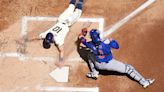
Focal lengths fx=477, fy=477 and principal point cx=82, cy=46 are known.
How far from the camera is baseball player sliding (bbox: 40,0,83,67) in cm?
1241

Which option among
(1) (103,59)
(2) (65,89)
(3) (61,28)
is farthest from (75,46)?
(1) (103,59)

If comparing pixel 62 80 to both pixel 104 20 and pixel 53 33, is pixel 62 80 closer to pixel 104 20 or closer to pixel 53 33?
pixel 53 33

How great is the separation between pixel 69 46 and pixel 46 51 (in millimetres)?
629

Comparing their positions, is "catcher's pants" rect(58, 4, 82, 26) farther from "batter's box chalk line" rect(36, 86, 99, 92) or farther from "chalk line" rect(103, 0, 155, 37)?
"batter's box chalk line" rect(36, 86, 99, 92)

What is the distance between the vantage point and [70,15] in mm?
12898

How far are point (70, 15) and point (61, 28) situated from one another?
0.48 meters

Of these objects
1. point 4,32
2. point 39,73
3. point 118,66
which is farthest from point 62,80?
point 4,32

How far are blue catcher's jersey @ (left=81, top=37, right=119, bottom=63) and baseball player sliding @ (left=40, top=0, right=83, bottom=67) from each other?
1027mm

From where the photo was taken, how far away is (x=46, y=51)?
12695mm

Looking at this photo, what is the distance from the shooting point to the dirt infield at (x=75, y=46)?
39.4 ft

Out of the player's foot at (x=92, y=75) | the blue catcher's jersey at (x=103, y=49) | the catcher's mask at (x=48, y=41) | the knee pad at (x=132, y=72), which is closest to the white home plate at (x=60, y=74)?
the player's foot at (x=92, y=75)

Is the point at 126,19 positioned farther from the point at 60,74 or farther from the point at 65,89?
the point at 65,89

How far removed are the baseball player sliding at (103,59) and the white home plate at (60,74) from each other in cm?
60

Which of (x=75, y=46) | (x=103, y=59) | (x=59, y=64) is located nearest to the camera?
(x=103, y=59)
